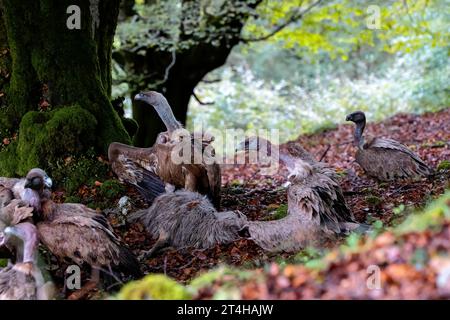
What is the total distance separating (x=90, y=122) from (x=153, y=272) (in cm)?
268

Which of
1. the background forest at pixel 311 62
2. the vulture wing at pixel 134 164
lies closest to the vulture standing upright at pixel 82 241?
the vulture wing at pixel 134 164

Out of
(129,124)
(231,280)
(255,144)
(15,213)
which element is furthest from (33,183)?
(129,124)

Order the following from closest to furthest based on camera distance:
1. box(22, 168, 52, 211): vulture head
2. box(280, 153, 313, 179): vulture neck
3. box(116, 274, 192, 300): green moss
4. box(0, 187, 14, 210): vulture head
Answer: box(116, 274, 192, 300): green moss
box(22, 168, 52, 211): vulture head
box(0, 187, 14, 210): vulture head
box(280, 153, 313, 179): vulture neck

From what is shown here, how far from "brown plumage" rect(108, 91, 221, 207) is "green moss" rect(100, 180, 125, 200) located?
0.12 m

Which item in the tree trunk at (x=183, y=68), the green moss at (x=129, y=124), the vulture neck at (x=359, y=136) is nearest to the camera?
the vulture neck at (x=359, y=136)

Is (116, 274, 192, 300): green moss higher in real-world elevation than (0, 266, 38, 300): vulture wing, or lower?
higher

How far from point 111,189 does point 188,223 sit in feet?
4.37

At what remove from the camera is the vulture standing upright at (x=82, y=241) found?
573 centimetres

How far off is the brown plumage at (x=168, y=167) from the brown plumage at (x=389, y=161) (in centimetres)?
257

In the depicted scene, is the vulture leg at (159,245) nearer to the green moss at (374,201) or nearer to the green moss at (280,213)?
the green moss at (280,213)

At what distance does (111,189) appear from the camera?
7992 millimetres

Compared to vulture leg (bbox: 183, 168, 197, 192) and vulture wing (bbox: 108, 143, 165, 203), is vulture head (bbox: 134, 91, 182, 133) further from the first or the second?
vulture leg (bbox: 183, 168, 197, 192)

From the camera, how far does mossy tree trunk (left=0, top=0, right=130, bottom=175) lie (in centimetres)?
809

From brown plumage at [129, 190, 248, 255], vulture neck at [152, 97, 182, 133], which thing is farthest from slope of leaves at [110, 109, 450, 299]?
vulture neck at [152, 97, 182, 133]
